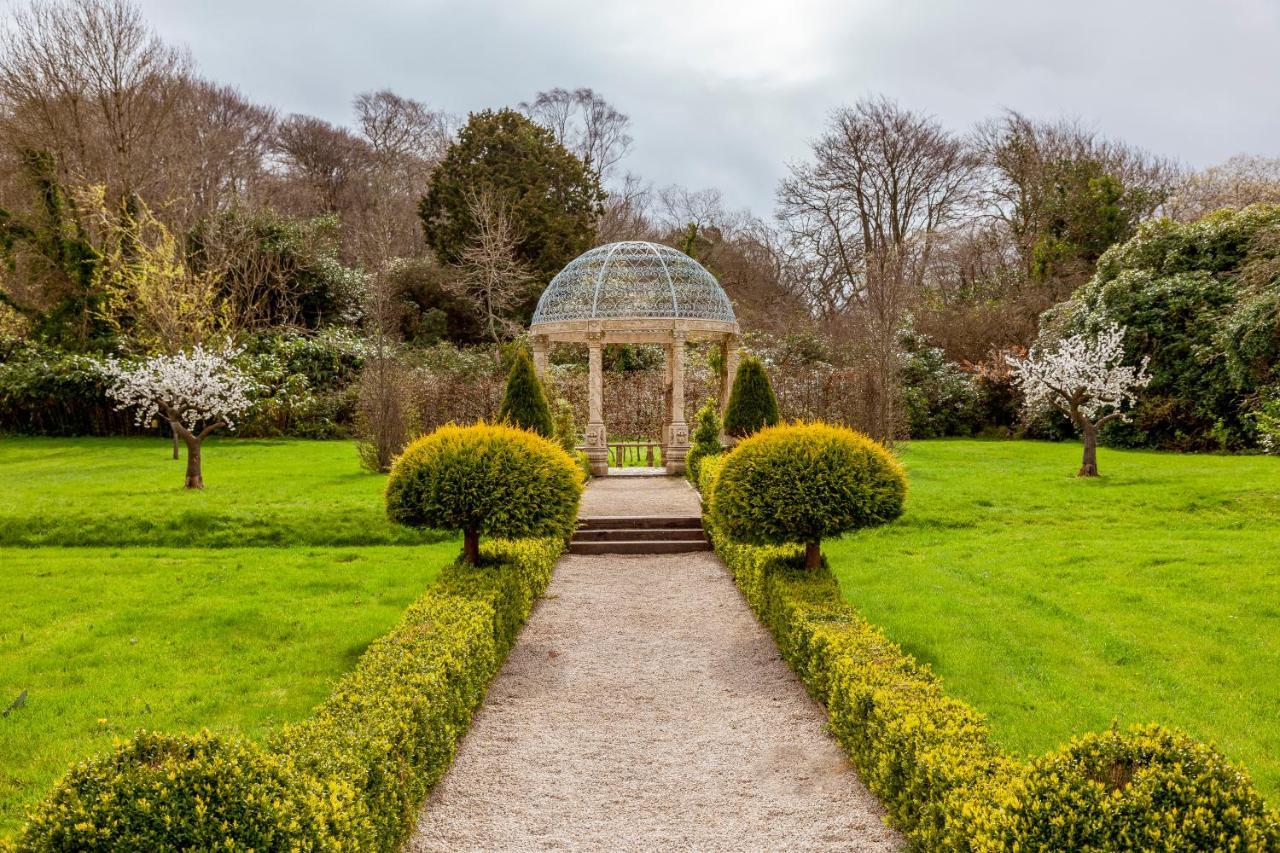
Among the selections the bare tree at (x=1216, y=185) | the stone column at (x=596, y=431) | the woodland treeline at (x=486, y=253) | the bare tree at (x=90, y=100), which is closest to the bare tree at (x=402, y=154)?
the woodland treeline at (x=486, y=253)

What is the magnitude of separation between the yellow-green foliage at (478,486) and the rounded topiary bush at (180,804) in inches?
194

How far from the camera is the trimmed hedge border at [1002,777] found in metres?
2.97

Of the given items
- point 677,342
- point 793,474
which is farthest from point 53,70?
point 793,474

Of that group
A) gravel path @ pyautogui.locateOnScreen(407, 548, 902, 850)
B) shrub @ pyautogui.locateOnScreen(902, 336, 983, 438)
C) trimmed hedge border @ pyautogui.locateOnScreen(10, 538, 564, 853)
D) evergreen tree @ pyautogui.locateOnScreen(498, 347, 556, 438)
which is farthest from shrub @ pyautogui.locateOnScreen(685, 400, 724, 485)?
shrub @ pyautogui.locateOnScreen(902, 336, 983, 438)

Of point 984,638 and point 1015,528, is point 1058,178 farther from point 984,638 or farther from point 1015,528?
point 984,638

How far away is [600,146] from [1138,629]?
3490cm

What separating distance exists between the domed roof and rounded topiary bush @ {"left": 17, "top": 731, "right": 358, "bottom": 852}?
14646 millimetres

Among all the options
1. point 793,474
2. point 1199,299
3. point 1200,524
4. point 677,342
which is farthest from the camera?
point 1199,299

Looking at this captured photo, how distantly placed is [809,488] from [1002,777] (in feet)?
14.6

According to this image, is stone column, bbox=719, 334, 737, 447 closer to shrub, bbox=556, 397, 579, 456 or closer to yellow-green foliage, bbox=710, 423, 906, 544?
shrub, bbox=556, 397, 579, 456

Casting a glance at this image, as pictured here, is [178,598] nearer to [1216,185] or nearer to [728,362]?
[728,362]

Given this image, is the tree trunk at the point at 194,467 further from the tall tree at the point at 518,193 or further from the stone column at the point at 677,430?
the tall tree at the point at 518,193

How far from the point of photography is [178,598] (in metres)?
9.03

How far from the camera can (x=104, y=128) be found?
82.9 feet
